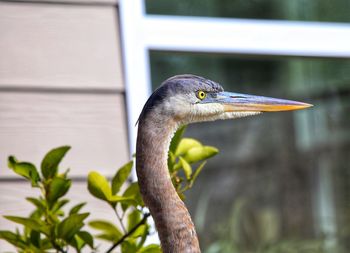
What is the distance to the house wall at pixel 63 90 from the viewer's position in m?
2.46

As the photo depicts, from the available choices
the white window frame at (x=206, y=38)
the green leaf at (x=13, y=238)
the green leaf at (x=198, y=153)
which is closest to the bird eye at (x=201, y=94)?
the green leaf at (x=198, y=153)

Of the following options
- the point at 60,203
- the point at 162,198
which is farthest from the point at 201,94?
the point at 60,203

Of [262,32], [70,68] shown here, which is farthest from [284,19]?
[70,68]

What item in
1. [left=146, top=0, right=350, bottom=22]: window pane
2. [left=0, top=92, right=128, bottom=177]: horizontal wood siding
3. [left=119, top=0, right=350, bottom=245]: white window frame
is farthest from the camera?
Answer: [left=146, top=0, right=350, bottom=22]: window pane

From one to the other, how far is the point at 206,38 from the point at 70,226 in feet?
3.63

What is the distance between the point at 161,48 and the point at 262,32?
372 mm

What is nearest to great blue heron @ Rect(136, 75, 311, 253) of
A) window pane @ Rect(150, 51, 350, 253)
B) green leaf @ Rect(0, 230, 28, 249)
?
green leaf @ Rect(0, 230, 28, 249)

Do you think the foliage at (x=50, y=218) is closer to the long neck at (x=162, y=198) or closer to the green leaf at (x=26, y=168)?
the green leaf at (x=26, y=168)

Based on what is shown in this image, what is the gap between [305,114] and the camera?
3.44 meters

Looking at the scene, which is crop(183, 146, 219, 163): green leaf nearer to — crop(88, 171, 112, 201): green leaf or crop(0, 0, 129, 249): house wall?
crop(88, 171, 112, 201): green leaf

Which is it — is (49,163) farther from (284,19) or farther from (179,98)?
(284,19)

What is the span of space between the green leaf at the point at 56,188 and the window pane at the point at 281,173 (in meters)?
1.36

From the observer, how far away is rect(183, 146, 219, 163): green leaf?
77.0 inches

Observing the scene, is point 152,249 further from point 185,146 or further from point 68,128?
point 68,128
